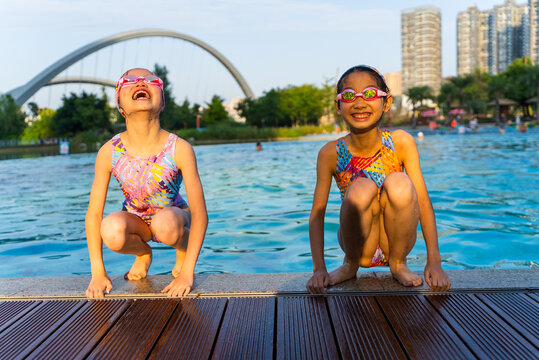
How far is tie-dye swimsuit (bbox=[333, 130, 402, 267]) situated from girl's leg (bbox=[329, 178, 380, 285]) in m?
0.13

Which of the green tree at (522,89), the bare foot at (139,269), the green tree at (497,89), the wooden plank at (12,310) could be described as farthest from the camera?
the green tree at (497,89)

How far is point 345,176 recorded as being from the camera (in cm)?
258

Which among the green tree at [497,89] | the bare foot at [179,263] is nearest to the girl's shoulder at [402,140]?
the bare foot at [179,263]

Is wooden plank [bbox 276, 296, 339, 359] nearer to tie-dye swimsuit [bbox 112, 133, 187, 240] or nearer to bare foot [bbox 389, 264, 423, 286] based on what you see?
bare foot [bbox 389, 264, 423, 286]

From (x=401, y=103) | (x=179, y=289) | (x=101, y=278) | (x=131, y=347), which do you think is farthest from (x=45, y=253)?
(x=401, y=103)

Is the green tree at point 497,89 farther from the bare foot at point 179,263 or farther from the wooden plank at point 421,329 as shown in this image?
the wooden plank at point 421,329

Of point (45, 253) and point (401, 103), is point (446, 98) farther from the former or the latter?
point (45, 253)

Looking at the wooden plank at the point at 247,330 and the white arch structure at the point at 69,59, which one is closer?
the wooden plank at the point at 247,330

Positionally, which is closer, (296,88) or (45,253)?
(45,253)

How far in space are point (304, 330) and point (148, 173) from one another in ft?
4.04

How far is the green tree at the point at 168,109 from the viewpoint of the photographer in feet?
173

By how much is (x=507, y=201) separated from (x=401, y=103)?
66.1 m

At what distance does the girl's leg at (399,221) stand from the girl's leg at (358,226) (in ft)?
0.20

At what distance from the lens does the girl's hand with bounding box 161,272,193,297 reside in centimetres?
231
